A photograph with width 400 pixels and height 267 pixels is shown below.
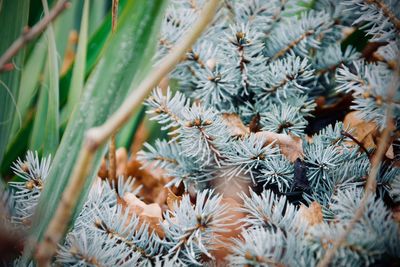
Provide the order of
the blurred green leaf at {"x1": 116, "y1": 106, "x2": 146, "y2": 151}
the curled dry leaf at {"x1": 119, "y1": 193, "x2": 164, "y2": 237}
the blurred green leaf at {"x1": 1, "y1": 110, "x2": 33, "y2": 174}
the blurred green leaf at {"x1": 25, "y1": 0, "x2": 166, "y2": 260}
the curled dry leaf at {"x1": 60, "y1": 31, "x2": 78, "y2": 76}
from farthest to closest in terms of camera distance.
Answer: the curled dry leaf at {"x1": 60, "y1": 31, "x2": 78, "y2": 76} → the blurred green leaf at {"x1": 116, "y1": 106, "x2": 146, "y2": 151} → the blurred green leaf at {"x1": 1, "y1": 110, "x2": 33, "y2": 174} → the curled dry leaf at {"x1": 119, "y1": 193, "x2": 164, "y2": 237} → the blurred green leaf at {"x1": 25, "y1": 0, "x2": 166, "y2": 260}

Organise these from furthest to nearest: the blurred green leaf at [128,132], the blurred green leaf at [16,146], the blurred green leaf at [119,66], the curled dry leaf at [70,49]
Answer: the curled dry leaf at [70,49] < the blurred green leaf at [128,132] < the blurred green leaf at [16,146] < the blurred green leaf at [119,66]

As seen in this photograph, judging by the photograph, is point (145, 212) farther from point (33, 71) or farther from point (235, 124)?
point (33, 71)

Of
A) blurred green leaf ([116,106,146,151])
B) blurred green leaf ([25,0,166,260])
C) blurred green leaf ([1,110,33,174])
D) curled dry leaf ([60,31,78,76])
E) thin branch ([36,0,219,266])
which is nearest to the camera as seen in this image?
thin branch ([36,0,219,266])

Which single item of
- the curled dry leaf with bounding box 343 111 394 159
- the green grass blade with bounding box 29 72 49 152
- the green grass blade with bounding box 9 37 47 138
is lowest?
the green grass blade with bounding box 29 72 49 152

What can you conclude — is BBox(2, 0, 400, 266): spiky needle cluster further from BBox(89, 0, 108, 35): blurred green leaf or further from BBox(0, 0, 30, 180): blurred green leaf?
BBox(89, 0, 108, 35): blurred green leaf

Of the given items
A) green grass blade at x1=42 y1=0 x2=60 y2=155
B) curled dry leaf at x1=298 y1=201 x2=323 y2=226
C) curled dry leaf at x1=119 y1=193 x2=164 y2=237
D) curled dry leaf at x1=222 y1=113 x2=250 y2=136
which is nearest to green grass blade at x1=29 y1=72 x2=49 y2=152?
green grass blade at x1=42 y1=0 x2=60 y2=155

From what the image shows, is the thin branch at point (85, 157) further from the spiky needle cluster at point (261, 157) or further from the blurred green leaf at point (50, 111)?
the blurred green leaf at point (50, 111)

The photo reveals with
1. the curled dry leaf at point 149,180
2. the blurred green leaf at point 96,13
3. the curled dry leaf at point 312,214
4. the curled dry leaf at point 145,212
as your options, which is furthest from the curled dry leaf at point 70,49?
the curled dry leaf at point 312,214
